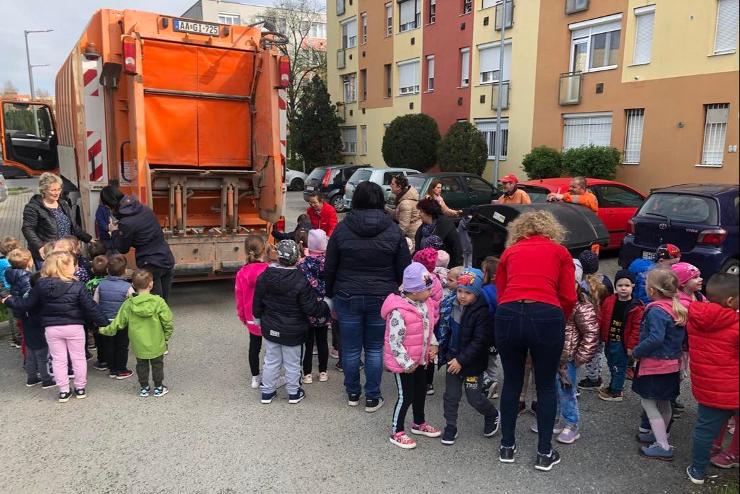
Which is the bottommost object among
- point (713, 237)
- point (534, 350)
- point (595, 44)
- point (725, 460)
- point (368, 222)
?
point (725, 460)

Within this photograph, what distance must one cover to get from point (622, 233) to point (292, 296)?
855 centimetres

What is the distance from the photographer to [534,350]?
11.0 ft

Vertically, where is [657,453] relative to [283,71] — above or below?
below

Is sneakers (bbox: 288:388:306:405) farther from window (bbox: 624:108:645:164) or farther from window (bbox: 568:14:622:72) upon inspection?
window (bbox: 568:14:622:72)

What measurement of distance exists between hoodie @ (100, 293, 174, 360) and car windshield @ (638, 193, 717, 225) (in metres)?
6.53

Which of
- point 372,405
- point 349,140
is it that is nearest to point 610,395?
point 372,405

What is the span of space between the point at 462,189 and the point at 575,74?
717 cm

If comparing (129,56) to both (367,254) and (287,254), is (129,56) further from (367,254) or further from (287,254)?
(367,254)

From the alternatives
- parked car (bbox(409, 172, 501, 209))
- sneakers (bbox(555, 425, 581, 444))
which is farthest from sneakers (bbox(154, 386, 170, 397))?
parked car (bbox(409, 172, 501, 209))

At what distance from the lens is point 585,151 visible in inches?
635

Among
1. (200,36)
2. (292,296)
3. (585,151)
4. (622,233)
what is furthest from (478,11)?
(292,296)

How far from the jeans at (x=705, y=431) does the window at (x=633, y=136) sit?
14.8 meters

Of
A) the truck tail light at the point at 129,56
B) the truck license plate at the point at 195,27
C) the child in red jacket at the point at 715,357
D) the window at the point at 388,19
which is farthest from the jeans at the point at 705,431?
the window at the point at 388,19

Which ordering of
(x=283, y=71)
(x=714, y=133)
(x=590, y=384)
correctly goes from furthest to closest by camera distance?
(x=714, y=133) → (x=283, y=71) → (x=590, y=384)
